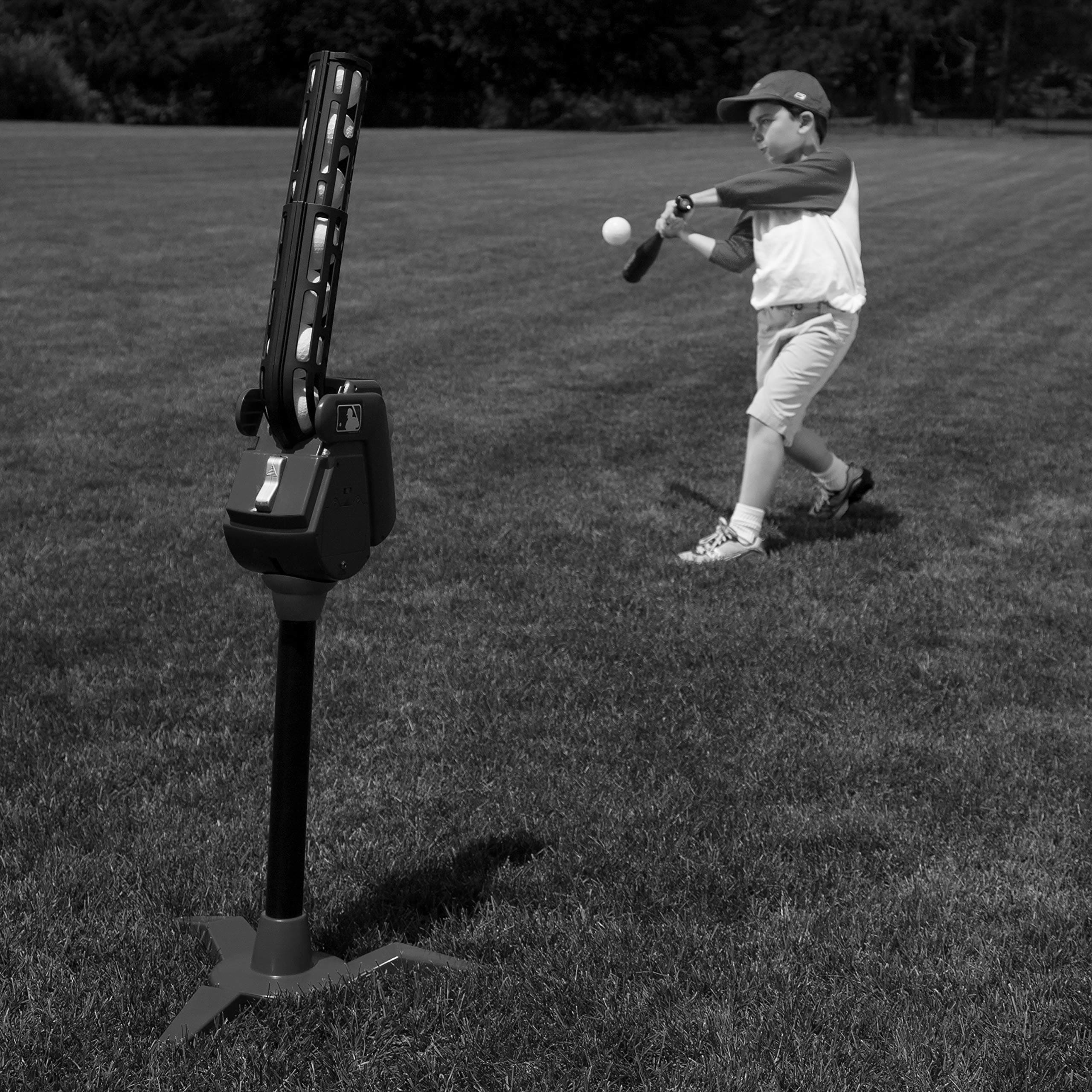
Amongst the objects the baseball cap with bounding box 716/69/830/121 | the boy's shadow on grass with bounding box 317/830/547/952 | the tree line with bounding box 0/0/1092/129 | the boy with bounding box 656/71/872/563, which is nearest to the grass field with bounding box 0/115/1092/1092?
the boy's shadow on grass with bounding box 317/830/547/952

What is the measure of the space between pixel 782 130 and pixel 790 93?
0.16m

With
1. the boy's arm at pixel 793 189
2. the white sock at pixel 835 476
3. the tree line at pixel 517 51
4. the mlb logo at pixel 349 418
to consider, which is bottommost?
the white sock at pixel 835 476

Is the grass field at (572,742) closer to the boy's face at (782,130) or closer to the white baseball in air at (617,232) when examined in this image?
the white baseball in air at (617,232)

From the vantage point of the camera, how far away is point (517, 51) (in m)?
63.1

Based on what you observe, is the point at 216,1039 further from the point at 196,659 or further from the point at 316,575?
the point at 196,659

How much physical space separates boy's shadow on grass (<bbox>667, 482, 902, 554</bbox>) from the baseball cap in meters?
1.91

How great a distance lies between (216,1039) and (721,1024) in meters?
1.03

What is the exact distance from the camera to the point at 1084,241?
2128 cm

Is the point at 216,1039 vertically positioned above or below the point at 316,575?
below

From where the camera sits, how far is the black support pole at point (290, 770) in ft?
9.17

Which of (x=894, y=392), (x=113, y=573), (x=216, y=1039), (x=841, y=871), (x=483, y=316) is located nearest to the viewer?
(x=216, y=1039)

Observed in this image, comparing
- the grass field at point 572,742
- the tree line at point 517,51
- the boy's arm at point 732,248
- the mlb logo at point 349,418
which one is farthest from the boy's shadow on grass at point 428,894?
the tree line at point 517,51

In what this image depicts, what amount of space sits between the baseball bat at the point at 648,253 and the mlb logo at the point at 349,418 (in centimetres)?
353

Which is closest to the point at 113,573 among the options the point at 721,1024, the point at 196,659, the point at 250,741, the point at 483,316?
the point at 196,659
